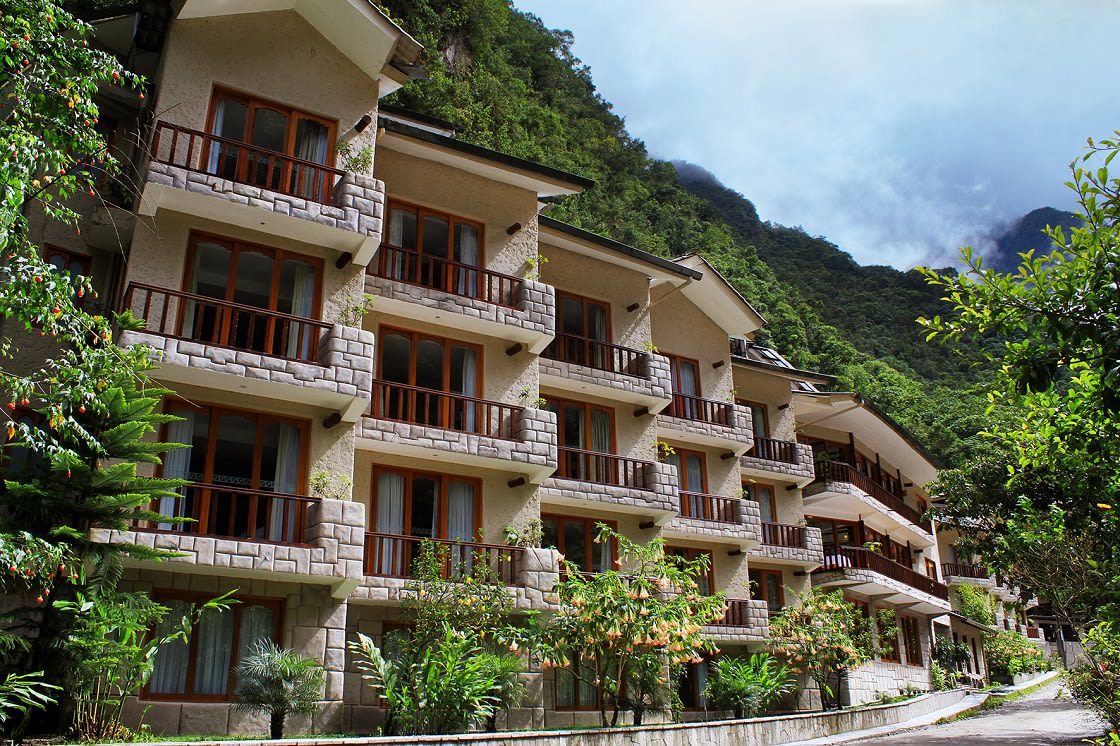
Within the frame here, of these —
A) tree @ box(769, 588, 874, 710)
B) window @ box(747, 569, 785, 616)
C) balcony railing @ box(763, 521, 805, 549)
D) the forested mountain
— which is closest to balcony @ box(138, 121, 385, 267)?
tree @ box(769, 588, 874, 710)

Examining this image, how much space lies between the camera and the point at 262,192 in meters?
16.9

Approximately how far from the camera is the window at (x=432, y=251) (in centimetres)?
1991

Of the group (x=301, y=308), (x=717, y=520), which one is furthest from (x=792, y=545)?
(x=301, y=308)

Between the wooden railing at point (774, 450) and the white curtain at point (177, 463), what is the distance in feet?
59.9

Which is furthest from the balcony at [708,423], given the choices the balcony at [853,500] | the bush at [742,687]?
the balcony at [853,500]

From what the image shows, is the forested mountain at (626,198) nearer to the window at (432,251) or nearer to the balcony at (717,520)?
the window at (432,251)

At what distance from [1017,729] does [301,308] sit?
738 inches

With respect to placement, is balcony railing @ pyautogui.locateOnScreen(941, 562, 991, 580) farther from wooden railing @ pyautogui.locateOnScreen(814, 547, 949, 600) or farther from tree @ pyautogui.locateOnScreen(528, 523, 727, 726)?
tree @ pyautogui.locateOnScreen(528, 523, 727, 726)

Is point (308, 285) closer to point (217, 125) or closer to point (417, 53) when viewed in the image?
point (217, 125)

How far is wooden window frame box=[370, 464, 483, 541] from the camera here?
18.7m

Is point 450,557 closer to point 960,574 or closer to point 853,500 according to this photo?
point 853,500

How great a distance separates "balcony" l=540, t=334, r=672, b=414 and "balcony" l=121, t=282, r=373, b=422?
6.50 meters

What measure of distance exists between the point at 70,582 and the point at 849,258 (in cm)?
8875

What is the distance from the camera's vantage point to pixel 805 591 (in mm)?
29359
